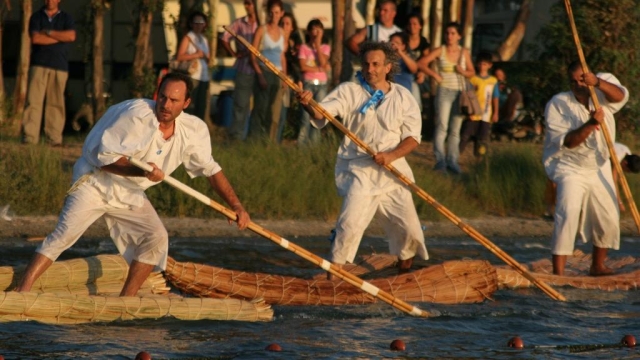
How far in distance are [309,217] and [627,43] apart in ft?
17.6

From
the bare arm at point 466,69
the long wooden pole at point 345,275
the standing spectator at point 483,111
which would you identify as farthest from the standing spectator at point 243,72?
the long wooden pole at point 345,275

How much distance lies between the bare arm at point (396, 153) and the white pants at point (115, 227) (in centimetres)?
199

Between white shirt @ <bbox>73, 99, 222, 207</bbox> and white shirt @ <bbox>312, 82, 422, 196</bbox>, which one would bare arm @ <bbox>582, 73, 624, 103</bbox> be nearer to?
white shirt @ <bbox>312, 82, 422, 196</bbox>

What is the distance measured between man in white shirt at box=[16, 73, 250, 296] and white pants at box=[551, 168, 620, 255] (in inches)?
139

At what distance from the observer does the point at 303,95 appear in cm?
1138

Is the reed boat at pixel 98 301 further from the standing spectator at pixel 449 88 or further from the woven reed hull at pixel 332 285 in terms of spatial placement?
the standing spectator at pixel 449 88

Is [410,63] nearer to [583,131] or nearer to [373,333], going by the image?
[583,131]

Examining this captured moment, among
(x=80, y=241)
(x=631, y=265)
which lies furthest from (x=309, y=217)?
(x=631, y=265)

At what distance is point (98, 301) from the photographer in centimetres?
1008

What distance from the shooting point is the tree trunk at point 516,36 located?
2664cm

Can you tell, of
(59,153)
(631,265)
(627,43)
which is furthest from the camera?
(627,43)

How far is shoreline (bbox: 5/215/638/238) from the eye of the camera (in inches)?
596

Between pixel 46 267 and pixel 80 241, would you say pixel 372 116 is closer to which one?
pixel 46 267

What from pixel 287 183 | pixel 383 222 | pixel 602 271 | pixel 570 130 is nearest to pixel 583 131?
pixel 570 130
